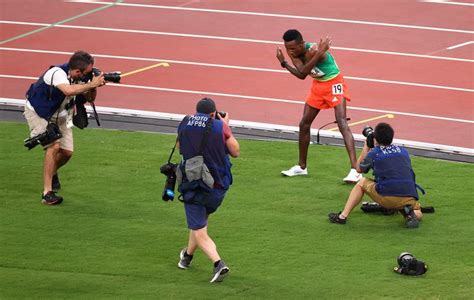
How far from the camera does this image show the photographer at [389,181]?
14188 mm

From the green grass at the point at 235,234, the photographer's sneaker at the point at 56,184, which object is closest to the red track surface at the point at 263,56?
the green grass at the point at 235,234

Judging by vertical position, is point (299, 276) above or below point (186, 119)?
below

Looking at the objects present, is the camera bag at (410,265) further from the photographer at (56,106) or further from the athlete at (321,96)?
the photographer at (56,106)

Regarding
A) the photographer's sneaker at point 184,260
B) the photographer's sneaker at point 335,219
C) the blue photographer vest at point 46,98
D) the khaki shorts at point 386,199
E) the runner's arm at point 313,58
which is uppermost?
the runner's arm at point 313,58

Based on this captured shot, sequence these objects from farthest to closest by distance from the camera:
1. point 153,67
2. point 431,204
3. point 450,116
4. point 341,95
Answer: point 153,67, point 450,116, point 341,95, point 431,204

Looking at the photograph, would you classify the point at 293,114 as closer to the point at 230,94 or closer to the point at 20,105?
the point at 230,94

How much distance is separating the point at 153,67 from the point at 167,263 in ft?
30.0

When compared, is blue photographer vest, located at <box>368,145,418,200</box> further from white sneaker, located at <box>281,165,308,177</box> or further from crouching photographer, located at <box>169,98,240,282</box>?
white sneaker, located at <box>281,165,308,177</box>

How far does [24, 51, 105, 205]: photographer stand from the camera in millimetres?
14883

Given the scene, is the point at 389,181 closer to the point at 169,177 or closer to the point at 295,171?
the point at 295,171

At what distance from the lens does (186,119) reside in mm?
12766

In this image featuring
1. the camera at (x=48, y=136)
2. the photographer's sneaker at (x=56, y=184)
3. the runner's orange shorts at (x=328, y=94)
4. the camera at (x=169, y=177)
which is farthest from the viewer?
the runner's orange shorts at (x=328, y=94)

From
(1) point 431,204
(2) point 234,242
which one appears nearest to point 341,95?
(1) point 431,204

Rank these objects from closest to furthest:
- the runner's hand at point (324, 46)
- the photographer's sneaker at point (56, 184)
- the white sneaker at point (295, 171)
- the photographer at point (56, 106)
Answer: the photographer at point (56, 106)
the photographer's sneaker at point (56, 184)
the runner's hand at point (324, 46)
the white sneaker at point (295, 171)
